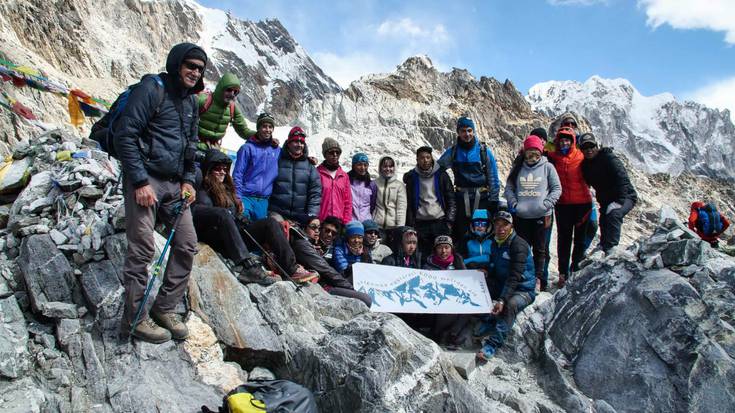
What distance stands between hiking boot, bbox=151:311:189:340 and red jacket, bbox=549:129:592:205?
544 centimetres

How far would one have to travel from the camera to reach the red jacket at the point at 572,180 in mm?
6934

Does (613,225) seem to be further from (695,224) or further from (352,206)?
(352,206)

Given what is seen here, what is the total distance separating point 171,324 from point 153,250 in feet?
2.38

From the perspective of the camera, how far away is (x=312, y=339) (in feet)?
15.4

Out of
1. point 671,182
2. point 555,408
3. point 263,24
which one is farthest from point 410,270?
point 263,24

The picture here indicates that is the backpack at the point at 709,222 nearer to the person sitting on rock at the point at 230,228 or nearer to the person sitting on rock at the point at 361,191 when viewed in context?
the person sitting on rock at the point at 361,191

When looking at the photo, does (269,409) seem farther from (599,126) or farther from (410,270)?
(599,126)

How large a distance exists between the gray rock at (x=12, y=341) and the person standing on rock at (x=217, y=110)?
2.78 meters

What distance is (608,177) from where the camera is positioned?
267 inches

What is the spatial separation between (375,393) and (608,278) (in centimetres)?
359

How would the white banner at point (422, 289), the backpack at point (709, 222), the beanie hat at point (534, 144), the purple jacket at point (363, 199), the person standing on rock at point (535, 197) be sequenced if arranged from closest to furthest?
the white banner at point (422, 289)
the person standing on rock at point (535, 197)
the beanie hat at point (534, 144)
the purple jacket at point (363, 199)
the backpack at point (709, 222)

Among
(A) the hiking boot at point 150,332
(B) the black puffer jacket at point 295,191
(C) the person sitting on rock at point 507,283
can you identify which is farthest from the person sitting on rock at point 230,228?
(C) the person sitting on rock at point 507,283

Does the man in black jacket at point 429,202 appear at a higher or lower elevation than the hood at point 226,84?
lower

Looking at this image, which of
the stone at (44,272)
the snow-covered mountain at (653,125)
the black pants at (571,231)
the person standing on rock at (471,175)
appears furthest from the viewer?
the snow-covered mountain at (653,125)
